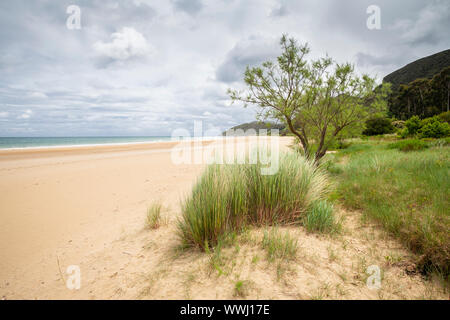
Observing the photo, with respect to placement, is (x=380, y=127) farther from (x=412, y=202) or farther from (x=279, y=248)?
(x=279, y=248)

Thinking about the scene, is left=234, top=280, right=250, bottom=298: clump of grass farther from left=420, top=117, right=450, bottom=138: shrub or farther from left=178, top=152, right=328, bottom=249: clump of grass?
left=420, top=117, right=450, bottom=138: shrub

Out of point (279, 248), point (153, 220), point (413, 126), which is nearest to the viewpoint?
point (279, 248)

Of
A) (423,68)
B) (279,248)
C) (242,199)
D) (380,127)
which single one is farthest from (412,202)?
(423,68)

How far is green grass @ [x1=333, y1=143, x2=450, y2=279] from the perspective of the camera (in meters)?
2.45

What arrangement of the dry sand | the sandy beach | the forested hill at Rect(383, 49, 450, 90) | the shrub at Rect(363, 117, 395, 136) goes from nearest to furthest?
the dry sand → the sandy beach → the shrub at Rect(363, 117, 395, 136) → the forested hill at Rect(383, 49, 450, 90)

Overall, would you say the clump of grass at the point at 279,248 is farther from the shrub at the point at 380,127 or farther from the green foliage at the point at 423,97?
the green foliage at the point at 423,97

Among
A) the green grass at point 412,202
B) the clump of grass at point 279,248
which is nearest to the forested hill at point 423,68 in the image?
the green grass at point 412,202

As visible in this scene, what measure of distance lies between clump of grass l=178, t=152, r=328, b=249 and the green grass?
4.07 feet

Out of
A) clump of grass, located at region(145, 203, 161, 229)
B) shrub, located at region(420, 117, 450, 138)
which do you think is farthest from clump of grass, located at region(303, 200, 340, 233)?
shrub, located at region(420, 117, 450, 138)

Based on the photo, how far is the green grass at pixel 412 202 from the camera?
245 centimetres

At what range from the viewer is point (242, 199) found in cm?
320

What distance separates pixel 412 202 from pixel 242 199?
3.25 meters

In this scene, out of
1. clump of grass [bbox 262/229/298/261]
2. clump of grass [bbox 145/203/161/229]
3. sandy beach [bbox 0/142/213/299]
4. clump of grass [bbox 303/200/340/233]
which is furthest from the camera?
clump of grass [bbox 145/203/161/229]
